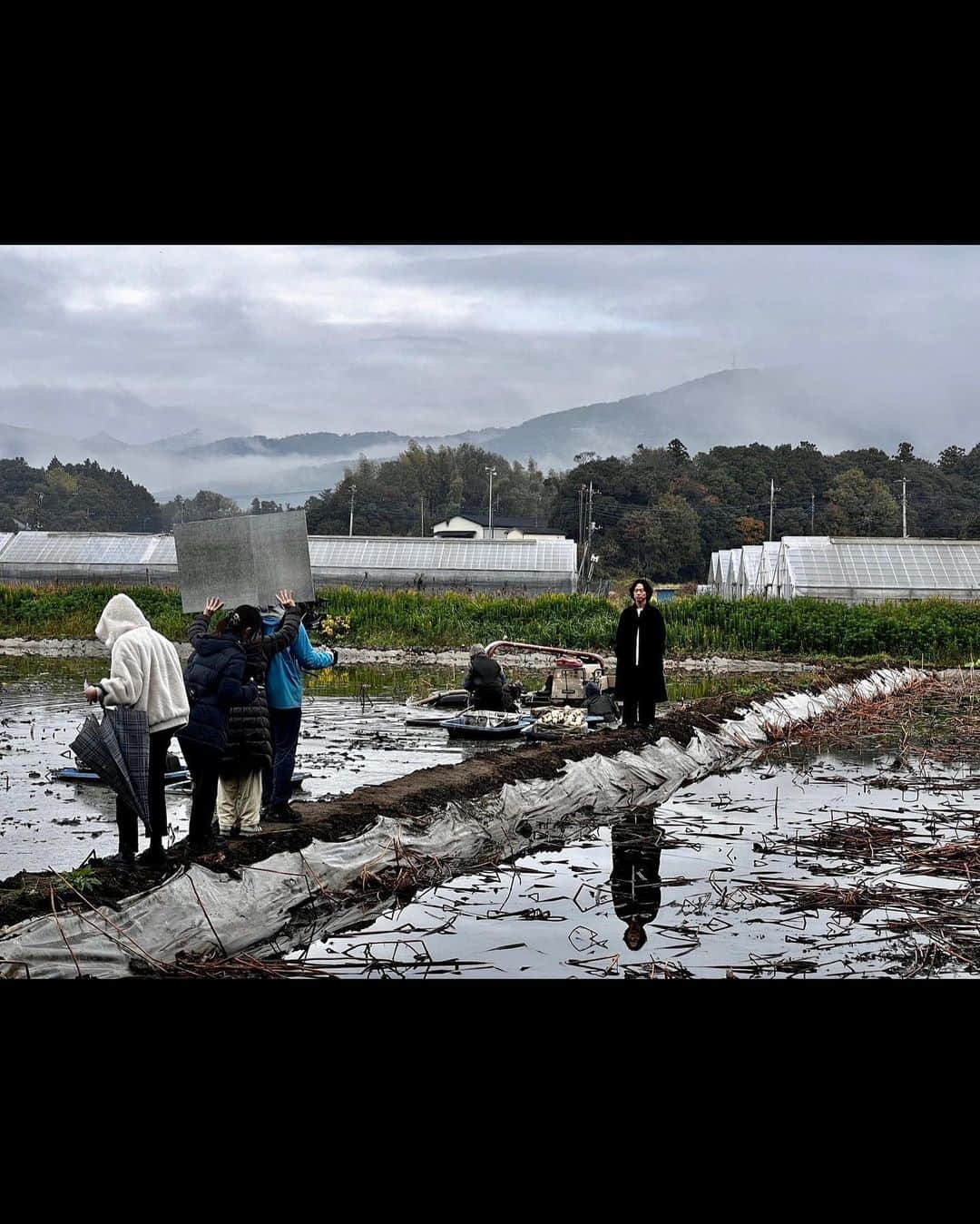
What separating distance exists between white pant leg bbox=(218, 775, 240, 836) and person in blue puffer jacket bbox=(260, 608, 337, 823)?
0.43 metres

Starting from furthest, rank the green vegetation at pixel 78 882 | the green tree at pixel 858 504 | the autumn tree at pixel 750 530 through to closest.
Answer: the green tree at pixel 858 504 < the autumn tree at pixel 750 530 < the green vegetation at pixel 78 882

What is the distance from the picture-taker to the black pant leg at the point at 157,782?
6.05 meters

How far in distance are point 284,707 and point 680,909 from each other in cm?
258

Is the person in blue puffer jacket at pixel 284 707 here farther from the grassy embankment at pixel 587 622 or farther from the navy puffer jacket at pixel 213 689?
the grassy embankment at pixel 587 622

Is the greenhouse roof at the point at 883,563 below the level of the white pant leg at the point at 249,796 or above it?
above

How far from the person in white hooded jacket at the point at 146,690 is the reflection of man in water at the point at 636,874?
232 centimetres

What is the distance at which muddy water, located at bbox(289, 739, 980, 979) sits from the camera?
18.4 ft

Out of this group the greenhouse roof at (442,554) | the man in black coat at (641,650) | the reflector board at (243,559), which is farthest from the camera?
the greenhouse roof at (442,554)

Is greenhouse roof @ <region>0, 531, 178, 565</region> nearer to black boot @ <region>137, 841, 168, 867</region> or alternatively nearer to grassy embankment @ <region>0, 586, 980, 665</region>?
grassy embankment @ <region>0, 586, 980, 665</region>

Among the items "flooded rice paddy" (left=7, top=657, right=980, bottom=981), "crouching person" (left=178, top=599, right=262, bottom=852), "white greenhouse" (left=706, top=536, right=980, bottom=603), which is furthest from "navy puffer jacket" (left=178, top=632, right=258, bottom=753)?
"white greenhouse" (left=706, top=536, right=980, bottom=603)

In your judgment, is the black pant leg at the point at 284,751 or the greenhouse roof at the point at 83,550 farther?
the greenhouse roof at the point at 83,550

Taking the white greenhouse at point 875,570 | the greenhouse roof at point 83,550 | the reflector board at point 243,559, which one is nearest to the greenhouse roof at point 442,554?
the greenhouse roof at point 83,550

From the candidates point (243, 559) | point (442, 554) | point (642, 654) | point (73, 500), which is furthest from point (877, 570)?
point (73, 500)

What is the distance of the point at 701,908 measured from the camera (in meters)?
6.58
